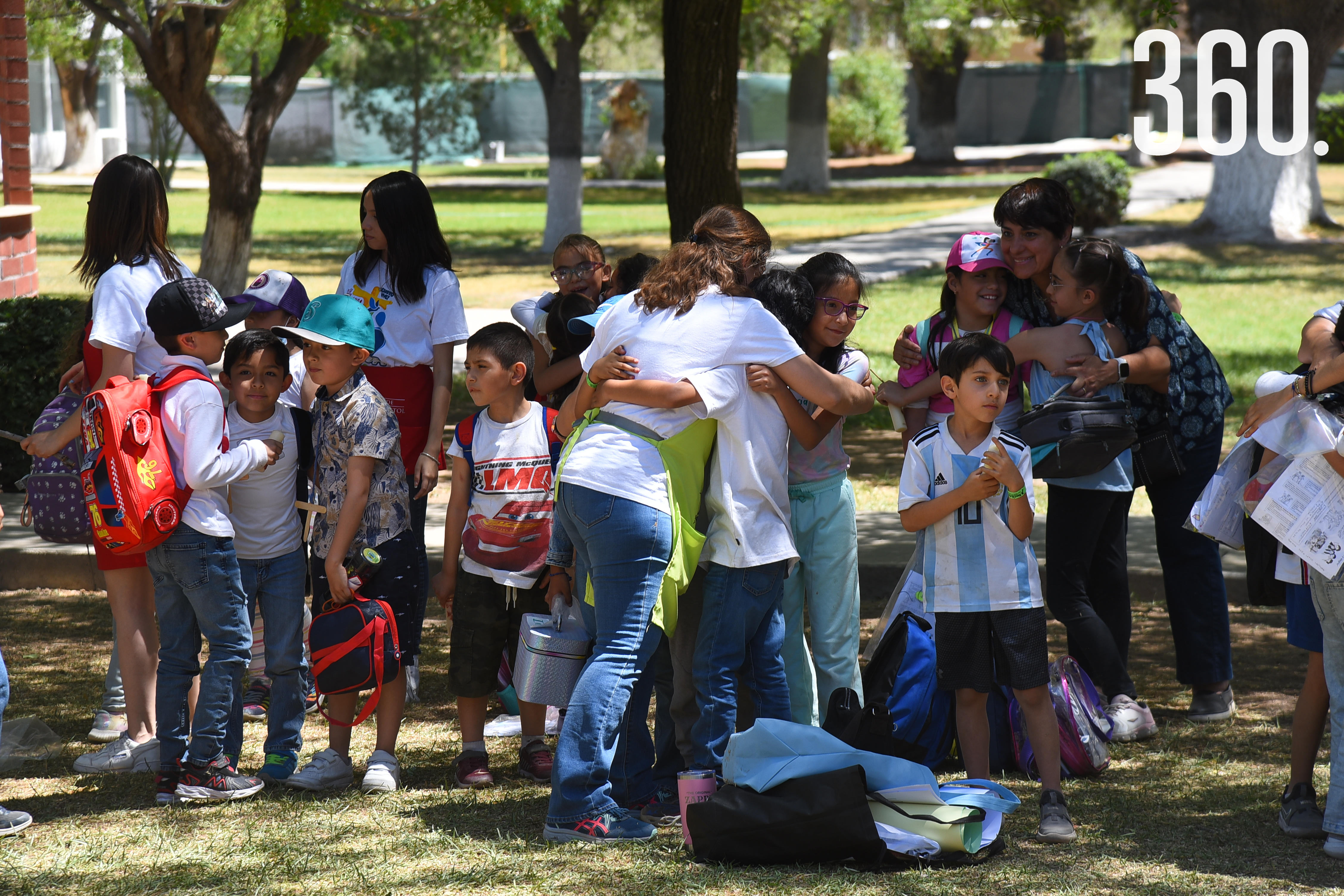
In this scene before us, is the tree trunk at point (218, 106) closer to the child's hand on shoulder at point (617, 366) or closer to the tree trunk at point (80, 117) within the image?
the child's hand on shoulder at point (617, 366)

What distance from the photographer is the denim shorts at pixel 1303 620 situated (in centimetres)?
390

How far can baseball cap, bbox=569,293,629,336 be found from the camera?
4.19 m

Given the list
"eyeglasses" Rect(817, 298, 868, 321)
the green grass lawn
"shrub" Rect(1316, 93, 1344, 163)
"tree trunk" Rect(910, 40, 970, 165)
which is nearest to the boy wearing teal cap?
the green grass lawn

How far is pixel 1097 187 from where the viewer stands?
21.7 meters

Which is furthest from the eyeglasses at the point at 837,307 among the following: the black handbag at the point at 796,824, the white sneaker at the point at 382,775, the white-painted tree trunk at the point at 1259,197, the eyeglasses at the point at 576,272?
the white-painted tree trunk at the point at 1259,197

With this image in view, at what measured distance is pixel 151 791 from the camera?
4.25 meters

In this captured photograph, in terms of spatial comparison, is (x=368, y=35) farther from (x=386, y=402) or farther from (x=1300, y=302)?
(x=386, y=402)

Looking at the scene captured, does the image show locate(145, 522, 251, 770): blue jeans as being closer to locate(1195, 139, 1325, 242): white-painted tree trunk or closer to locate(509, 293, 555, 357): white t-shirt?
locate(509, 293, 555, 357): white t-shirt

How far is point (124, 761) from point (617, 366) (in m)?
2.16

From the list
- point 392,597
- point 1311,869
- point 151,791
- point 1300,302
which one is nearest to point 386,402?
point 392,597

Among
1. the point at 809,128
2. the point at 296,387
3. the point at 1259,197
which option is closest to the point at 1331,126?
the point at 1259,197

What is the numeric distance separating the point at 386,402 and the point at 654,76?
45.1 meters

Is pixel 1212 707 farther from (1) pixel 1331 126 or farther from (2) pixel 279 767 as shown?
(1) pixel 1331 126

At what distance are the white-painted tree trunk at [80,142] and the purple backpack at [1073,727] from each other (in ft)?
132
